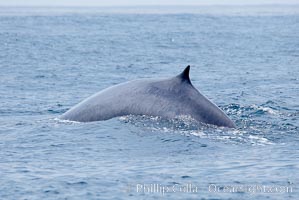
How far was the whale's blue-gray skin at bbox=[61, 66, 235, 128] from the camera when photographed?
13297 mm

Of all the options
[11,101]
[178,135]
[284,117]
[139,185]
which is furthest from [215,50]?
[139,185]

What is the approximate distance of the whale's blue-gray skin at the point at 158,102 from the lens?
13297mm

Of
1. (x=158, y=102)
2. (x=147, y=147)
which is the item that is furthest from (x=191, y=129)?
(x=147, y=147)

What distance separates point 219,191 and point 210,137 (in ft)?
9.25

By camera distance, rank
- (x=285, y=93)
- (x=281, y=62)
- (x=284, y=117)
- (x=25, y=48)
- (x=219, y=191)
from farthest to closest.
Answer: (x=25, y=48), (x=281, y=62), (x=285, y=93), (x=284, y=117), (x=219, y=191)

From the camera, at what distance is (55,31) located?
54.1 m

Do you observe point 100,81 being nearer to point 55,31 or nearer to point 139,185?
point 139,185
